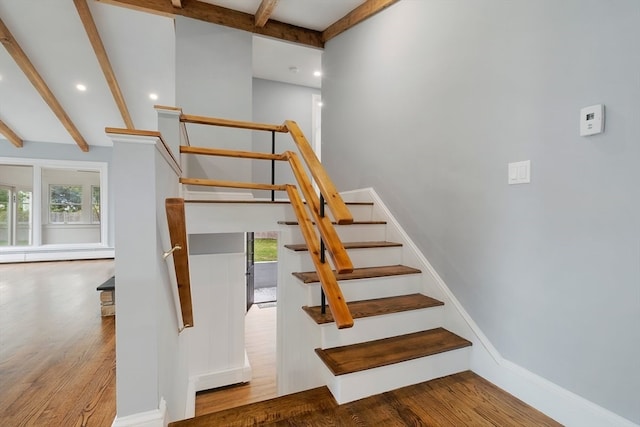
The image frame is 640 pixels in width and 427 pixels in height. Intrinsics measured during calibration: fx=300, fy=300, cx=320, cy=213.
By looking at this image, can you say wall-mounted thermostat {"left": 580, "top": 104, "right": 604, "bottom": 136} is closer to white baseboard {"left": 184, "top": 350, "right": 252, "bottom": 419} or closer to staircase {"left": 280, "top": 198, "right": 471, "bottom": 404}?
staircase {"left": 280, "top": 198, "right": 471, "bottom": 404}

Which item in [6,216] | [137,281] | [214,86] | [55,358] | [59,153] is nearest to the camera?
[137,281]

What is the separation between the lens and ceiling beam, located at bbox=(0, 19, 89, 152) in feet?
13.0

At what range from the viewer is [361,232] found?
8.60 ft

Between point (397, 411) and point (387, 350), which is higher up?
point (387, 350)

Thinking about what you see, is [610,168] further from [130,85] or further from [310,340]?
[130,85]

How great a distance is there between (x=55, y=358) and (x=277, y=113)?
13.0 feet

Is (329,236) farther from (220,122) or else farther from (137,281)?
(220,122)

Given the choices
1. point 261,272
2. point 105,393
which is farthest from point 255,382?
point 261,272

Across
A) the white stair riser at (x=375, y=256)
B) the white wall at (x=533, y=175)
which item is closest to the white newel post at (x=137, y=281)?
the white stair riser at (x=375, y=256)

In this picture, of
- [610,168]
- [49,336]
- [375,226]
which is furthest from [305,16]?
[49,336]

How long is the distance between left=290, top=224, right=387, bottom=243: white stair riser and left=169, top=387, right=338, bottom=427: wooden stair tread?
1246mm

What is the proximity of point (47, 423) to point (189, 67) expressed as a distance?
10.1 ft

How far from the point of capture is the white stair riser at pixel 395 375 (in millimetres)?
1499

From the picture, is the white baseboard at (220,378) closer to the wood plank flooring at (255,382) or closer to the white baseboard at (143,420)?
the wood plank flooring at (255,382)
